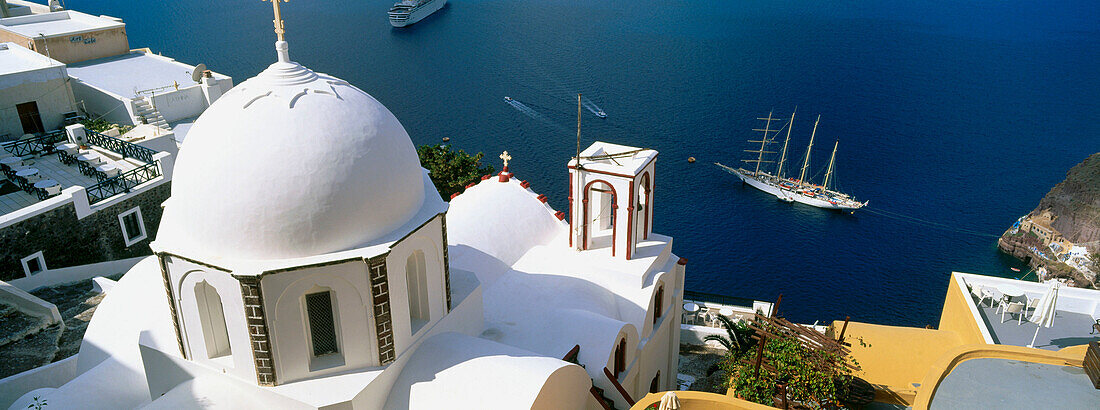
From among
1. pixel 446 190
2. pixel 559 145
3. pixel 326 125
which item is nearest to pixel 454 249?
pixel 326 125

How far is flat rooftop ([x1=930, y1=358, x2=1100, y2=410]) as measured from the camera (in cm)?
1426

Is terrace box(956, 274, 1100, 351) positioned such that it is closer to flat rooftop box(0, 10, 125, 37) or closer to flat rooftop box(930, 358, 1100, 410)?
flat rooftop box(930, 358, 1100, 410)

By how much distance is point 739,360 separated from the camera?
18859 mm

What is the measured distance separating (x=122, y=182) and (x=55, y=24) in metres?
19.2

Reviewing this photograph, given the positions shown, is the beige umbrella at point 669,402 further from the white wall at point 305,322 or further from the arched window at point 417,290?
the white wall at point 305,322

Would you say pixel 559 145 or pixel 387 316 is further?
pixel 559 145


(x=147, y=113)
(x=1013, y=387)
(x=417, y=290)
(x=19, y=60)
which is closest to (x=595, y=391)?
(x=417, y=290)

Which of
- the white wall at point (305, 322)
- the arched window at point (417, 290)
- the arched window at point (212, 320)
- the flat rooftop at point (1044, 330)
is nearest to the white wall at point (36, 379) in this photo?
the arched window at point (212, 320)

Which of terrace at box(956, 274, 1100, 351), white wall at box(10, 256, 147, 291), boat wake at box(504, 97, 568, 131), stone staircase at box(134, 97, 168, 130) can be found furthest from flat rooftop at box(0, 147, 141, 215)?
boat wake at box(504, 97, 568, 131)

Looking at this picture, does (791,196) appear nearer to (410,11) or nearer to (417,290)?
(417,290)

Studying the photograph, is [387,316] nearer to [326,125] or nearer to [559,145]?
[326,125]

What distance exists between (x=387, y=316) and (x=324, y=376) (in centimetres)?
167

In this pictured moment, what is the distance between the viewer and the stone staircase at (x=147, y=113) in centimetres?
3150

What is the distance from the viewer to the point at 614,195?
20469 mm
